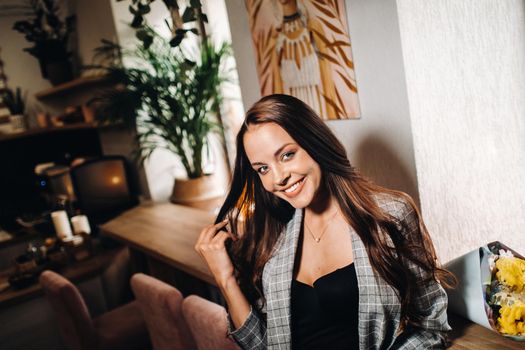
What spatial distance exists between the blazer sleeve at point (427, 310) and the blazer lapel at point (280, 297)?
329mm

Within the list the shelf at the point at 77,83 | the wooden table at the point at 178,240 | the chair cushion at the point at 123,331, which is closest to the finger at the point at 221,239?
the wooden table at the point at 178,240

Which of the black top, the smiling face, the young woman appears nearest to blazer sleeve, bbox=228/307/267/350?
the young woman

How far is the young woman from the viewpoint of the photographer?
133 centimetres

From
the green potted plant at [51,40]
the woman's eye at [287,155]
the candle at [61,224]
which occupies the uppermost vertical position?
the green potted plant at [51,40]

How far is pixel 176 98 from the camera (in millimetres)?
3846

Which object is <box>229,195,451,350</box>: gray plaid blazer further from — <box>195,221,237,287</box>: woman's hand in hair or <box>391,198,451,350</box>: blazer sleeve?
<box>195,221,237,287</box>: woman's hand in hair

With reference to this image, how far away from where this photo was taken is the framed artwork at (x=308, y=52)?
1631 mm

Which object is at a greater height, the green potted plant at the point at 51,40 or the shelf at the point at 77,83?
the green potted plant at the point at 51,40

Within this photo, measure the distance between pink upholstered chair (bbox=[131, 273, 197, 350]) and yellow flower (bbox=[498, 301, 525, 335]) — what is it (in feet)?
3.88

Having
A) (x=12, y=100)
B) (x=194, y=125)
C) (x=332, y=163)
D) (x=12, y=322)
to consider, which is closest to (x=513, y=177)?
(x=332, y=163)

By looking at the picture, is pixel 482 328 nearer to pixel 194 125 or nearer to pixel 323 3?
pixel 323 3

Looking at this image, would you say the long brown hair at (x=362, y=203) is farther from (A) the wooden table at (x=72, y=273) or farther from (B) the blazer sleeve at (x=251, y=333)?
(A) the wooden table at (x=72, y=273)

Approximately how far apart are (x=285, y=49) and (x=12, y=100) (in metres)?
4.43

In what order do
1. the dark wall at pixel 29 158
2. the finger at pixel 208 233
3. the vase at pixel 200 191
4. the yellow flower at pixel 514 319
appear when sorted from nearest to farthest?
the yellow flower at pixel 514 319, the finger at pixel 208 233, the vase at pixel 200 191, the dark wall at pixel 29 158
